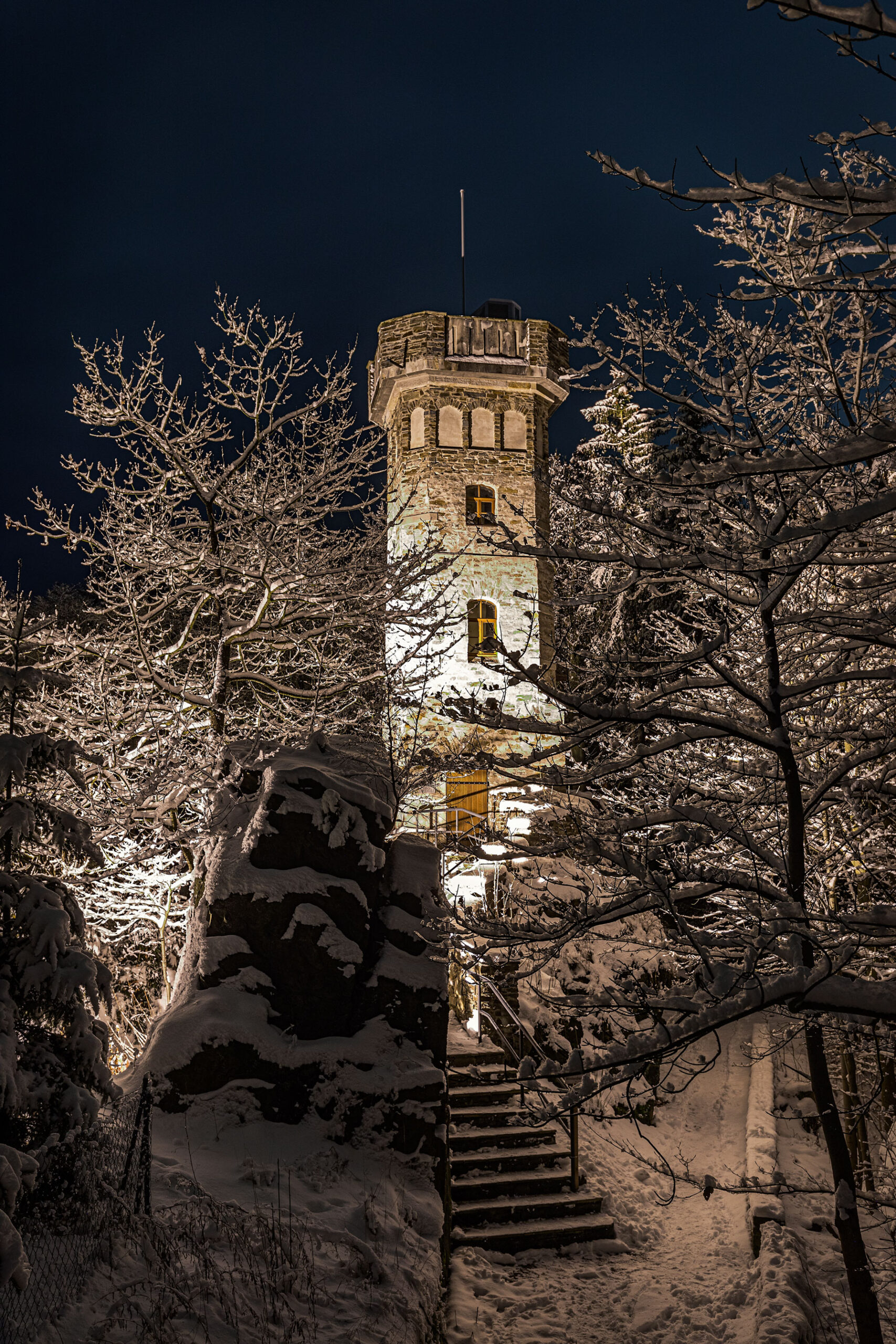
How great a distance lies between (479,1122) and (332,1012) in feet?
11.3

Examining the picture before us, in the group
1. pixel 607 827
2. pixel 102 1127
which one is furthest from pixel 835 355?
pixel 102 1127

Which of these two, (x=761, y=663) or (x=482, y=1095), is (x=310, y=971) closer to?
(x=482, y=1095)

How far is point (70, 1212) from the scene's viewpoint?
17.2ft

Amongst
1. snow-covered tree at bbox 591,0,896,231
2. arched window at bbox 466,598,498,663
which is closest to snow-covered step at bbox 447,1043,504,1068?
arched window at bbox 466,598,498,663

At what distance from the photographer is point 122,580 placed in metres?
11.5

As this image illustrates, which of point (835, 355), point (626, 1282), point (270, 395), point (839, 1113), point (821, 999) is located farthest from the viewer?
point (270, 395)

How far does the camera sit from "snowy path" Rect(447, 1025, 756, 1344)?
26.7ft

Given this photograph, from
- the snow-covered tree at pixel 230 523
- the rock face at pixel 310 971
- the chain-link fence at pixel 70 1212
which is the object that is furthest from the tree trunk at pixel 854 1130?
the chain-link fence at pixel 70 1212

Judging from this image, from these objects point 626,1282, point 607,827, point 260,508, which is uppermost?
point 260,508

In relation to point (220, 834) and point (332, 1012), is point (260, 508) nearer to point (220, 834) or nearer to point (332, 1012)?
point (220, 834)

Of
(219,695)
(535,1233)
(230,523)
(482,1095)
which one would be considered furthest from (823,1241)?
(230,523)

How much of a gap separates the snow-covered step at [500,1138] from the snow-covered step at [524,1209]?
2.22 ft

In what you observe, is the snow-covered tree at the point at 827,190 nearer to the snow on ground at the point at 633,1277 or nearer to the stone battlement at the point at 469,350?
the snow on ground at the point at 633,1277

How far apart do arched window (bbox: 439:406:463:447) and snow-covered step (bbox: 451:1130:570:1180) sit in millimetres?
14098
